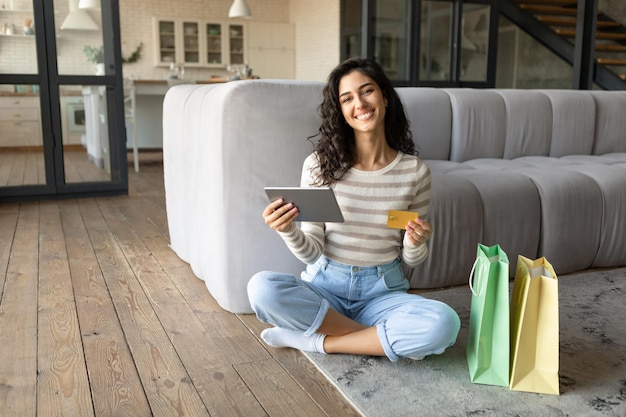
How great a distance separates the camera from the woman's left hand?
1.46 m

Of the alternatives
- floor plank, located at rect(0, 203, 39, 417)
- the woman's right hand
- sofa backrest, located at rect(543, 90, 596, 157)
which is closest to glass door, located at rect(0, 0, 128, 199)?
floor plank, located at rect(0, 203, 39, 417)

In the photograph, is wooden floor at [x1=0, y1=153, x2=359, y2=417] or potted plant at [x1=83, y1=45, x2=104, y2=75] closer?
wooden floor at [x1=0, y1=153, x2=359, y2=417]

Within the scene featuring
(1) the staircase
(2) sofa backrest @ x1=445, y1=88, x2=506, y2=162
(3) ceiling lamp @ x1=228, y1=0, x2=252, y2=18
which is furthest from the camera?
(3) ceiling lamp @ x1=228, y1=0, x2=252, y2=18

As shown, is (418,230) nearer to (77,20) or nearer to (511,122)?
(511,122)

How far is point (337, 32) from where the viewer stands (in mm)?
8344

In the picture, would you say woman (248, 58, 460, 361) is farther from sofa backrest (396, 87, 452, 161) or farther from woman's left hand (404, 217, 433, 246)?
sofa backrest (396, 87, 452, 161)

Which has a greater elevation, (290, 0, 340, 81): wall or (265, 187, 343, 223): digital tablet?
(290, 0, 340, 81): wall

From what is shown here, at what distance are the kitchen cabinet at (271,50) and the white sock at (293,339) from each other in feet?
27.1

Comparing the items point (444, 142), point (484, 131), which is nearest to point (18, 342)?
point (444, 142)

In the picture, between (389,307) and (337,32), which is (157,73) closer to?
(337,32)

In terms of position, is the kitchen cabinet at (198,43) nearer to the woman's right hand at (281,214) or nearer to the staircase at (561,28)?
the staircase at (561,28)

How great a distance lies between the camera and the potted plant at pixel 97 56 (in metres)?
4.30

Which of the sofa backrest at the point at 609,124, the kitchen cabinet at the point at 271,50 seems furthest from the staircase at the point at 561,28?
the kitchen cabinet at the point at 271,50

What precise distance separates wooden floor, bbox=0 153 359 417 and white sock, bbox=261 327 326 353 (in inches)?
1.0
